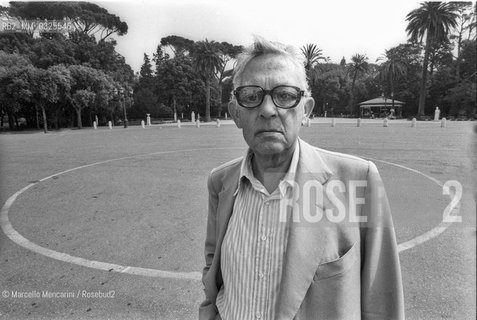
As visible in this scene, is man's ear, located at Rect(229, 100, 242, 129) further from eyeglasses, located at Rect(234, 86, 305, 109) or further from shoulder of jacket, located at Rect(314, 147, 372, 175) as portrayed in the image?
shoulder of jacket, located at Rect(314, 147, 372, 175)

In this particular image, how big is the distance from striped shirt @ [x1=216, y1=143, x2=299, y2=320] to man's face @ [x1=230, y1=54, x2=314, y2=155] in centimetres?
13

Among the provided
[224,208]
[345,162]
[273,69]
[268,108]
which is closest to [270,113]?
[268,108]

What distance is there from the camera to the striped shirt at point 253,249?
135cm

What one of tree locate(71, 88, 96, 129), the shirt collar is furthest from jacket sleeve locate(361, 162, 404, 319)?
tree locate(71, 88, 96, 129)

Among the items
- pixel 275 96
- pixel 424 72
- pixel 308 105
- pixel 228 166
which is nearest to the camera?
pixel 275 96

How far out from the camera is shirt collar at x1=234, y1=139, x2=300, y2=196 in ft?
4.64

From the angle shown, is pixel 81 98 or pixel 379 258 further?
pixel 81 98

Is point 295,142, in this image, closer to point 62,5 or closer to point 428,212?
point 62,5

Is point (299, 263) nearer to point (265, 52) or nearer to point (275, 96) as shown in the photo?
point (275, 96)

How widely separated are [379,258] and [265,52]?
3.32 ft

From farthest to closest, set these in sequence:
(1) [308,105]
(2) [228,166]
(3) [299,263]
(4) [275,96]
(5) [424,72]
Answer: (5) [424,72] → (2) [228,166] → (1) [308,105] → (4) [275,96] → (3) [299,263]

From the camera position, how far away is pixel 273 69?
135 cm

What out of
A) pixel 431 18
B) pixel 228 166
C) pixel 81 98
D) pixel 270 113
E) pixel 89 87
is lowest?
pixel 228 166

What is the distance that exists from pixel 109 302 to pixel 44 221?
8.90 feet
